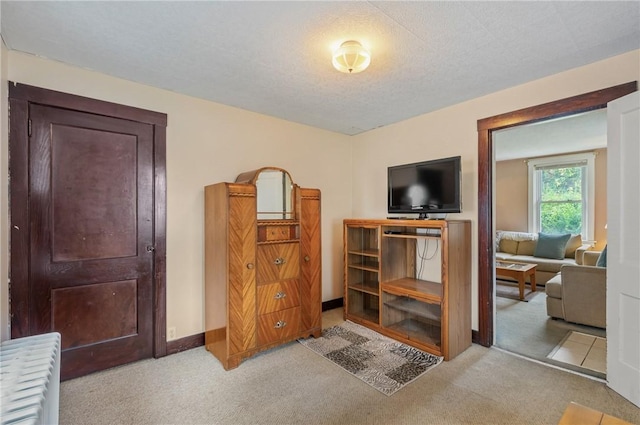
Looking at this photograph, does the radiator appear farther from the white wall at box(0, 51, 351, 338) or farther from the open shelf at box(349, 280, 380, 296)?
the open shelf at box(349, 280, 380, 296)

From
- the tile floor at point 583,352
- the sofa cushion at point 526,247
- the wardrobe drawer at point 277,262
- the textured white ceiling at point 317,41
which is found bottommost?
the tile floor at point 583,352

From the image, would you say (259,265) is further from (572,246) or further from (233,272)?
(572,246)

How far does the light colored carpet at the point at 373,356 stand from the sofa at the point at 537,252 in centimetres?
321

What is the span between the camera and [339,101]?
3.00 m

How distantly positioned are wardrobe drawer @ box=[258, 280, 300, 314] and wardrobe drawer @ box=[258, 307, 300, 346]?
5 centimetres

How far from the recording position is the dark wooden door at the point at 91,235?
7.29 feet

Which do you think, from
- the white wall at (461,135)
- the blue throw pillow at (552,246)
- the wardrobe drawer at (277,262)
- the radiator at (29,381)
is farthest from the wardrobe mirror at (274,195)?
the blue throw pillow at (552,246)

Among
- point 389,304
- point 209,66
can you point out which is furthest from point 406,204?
point 209,66

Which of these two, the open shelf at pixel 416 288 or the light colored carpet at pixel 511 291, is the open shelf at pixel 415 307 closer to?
the open shelf at pixel 416 288

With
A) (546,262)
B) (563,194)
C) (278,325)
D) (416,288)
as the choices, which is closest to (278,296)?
(278,325)

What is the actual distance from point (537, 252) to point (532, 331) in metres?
2.70

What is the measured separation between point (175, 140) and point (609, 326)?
12.4 feet

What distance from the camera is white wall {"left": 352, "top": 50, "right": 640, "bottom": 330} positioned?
228 cm

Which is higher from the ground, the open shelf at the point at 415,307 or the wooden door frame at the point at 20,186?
the wooden door frame at the point at 20,186
